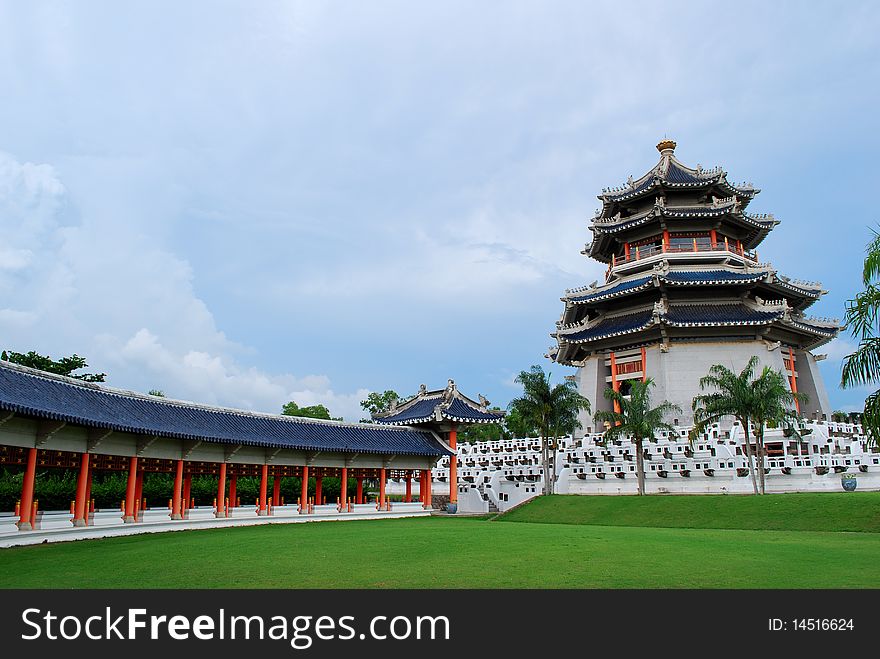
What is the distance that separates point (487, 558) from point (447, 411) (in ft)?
84.9

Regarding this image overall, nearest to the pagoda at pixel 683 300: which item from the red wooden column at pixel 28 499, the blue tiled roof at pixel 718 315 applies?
the blue tiled roof at pixel 718 315

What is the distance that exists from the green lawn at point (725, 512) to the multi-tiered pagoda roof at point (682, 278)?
19.2m

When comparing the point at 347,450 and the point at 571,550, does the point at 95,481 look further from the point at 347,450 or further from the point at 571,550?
the point at 571,550

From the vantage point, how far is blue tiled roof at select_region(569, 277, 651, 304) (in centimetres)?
5181

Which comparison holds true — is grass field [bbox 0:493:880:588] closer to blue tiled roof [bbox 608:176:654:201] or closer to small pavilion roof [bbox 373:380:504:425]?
small pavilion roof [bbox 373:380:504:425]

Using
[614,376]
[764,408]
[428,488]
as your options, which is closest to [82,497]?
[428,488]

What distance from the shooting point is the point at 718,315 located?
4981cm

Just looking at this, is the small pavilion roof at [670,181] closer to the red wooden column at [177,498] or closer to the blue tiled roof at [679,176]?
the blue tiled roof at [679,176]

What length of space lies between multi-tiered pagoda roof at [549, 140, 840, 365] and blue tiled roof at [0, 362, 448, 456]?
19.1 metres

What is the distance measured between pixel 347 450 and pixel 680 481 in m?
18.2

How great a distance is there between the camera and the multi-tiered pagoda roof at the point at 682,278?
49.9 meters

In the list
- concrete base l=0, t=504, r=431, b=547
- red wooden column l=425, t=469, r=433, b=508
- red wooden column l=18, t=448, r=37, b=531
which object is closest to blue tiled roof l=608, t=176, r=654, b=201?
red wooden column l=425, t=469, r=433, b=508
